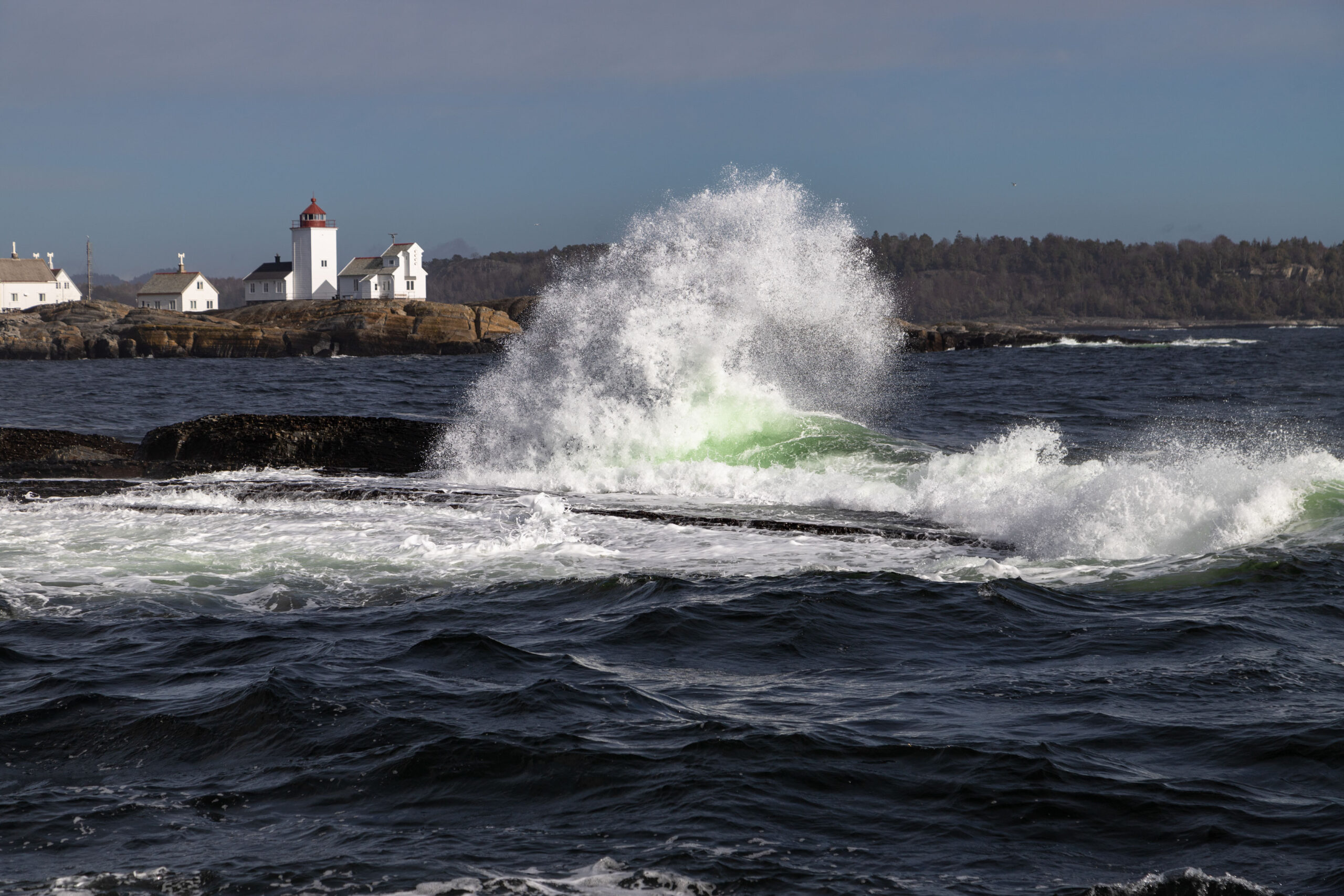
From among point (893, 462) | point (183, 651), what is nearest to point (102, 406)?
point (893, 462)

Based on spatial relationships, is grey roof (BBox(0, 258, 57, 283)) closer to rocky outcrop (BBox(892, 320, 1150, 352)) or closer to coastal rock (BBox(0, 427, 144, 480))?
rocky outcrop (BBox(892, 320, 1150, 352))

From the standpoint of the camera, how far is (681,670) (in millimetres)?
7109

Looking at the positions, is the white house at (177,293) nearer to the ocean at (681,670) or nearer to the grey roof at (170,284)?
the grey roof at (170,284)

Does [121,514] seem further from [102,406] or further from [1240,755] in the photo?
[102,406]

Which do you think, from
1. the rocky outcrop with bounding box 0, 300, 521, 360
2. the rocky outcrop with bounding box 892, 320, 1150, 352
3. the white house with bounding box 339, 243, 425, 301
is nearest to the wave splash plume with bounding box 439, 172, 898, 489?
the rocky outcrop with bounding box 0, 300, 521, 360

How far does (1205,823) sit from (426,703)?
156 inches

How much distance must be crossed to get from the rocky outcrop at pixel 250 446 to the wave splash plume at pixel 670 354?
2.67 ft

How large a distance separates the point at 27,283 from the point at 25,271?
1361 millimetres

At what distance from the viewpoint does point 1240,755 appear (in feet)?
18.0

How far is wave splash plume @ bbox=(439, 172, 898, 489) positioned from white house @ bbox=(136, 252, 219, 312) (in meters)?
85.4

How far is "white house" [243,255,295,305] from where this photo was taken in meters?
92.8

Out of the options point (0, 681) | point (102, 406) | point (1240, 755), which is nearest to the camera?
point (1240, 755)

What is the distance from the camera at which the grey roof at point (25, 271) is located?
9694cm

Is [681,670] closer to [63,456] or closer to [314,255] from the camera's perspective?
[63,456]
